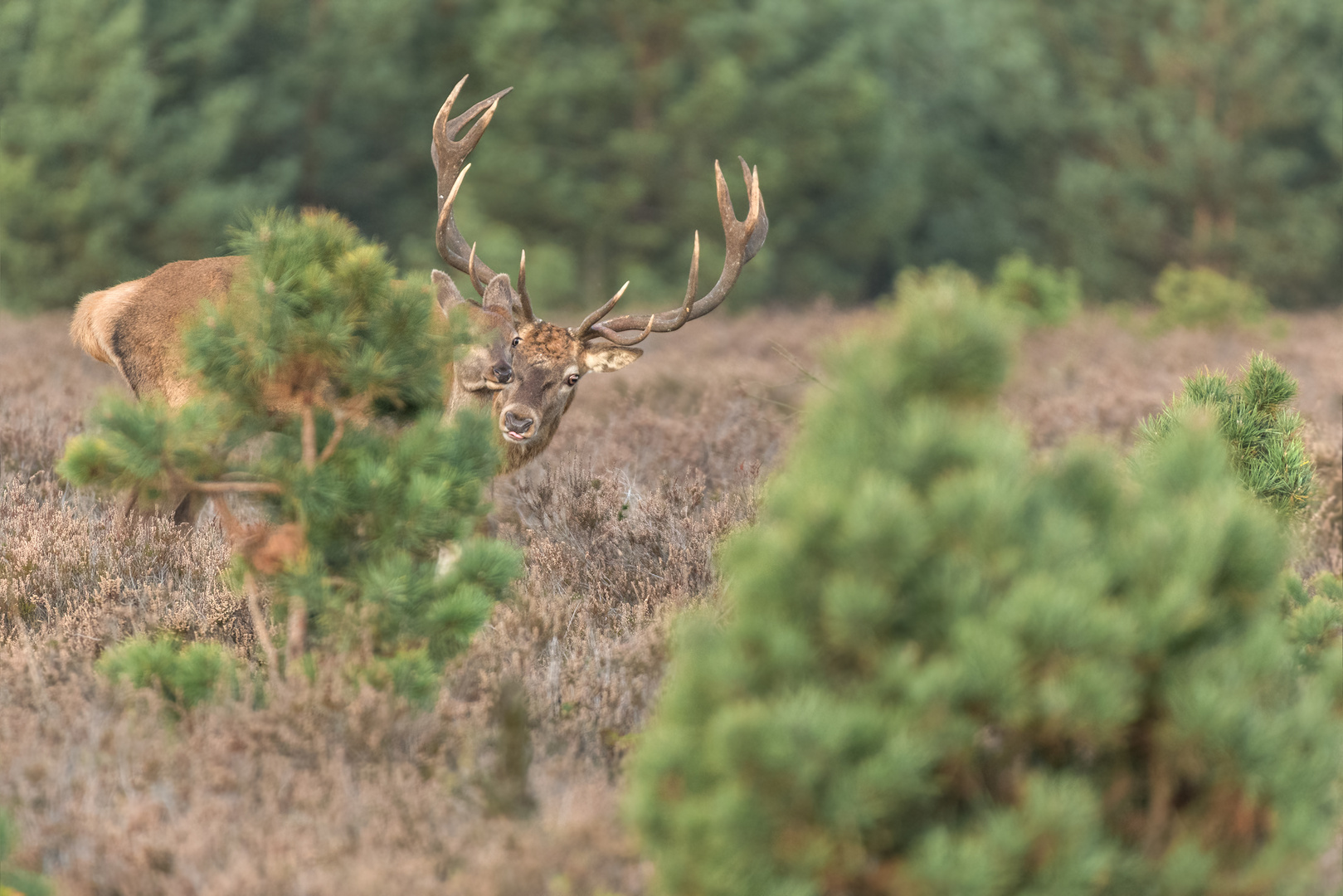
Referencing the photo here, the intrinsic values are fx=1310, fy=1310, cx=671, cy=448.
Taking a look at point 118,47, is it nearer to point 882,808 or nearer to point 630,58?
point 630,58

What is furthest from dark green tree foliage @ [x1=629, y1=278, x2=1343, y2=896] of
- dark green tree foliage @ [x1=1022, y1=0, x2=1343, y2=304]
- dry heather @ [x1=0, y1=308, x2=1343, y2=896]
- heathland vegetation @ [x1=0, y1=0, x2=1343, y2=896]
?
dark green tree foliage @ [x1=1022, y1=0, x2=1343, y2=304]

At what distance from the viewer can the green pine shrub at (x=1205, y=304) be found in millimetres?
13352

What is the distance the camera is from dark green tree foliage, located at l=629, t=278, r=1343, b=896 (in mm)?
2002

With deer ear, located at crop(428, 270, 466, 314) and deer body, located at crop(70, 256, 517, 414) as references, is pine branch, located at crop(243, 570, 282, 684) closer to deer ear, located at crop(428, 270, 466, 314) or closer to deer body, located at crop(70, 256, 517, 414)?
deer body, located at crop(70, 256, 517, 414)

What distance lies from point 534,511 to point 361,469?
2795 millimetres

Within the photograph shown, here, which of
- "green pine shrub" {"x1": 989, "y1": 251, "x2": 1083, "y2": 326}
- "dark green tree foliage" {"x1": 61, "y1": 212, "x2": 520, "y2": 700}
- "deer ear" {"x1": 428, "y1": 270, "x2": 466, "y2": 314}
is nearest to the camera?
"dark green tree foliage" {"x1": 61, "y1": 212, "x2": 520, "y2": 700}

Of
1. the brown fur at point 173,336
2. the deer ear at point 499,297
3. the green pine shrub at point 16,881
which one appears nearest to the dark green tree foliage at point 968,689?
the green pine shrub at point 16,881

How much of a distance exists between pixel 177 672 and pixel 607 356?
10.5 feet

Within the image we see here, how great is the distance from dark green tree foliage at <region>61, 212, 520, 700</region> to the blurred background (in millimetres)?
Result: 11933

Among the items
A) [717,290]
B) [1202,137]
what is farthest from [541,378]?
[1202,137]

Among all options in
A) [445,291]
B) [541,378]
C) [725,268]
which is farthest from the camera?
[725,268]

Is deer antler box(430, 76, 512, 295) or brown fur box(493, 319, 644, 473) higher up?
deer antler box(430, 76, 512, 295)

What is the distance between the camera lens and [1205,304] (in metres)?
13.4

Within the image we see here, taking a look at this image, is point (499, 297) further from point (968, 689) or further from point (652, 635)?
point (968, 689)
